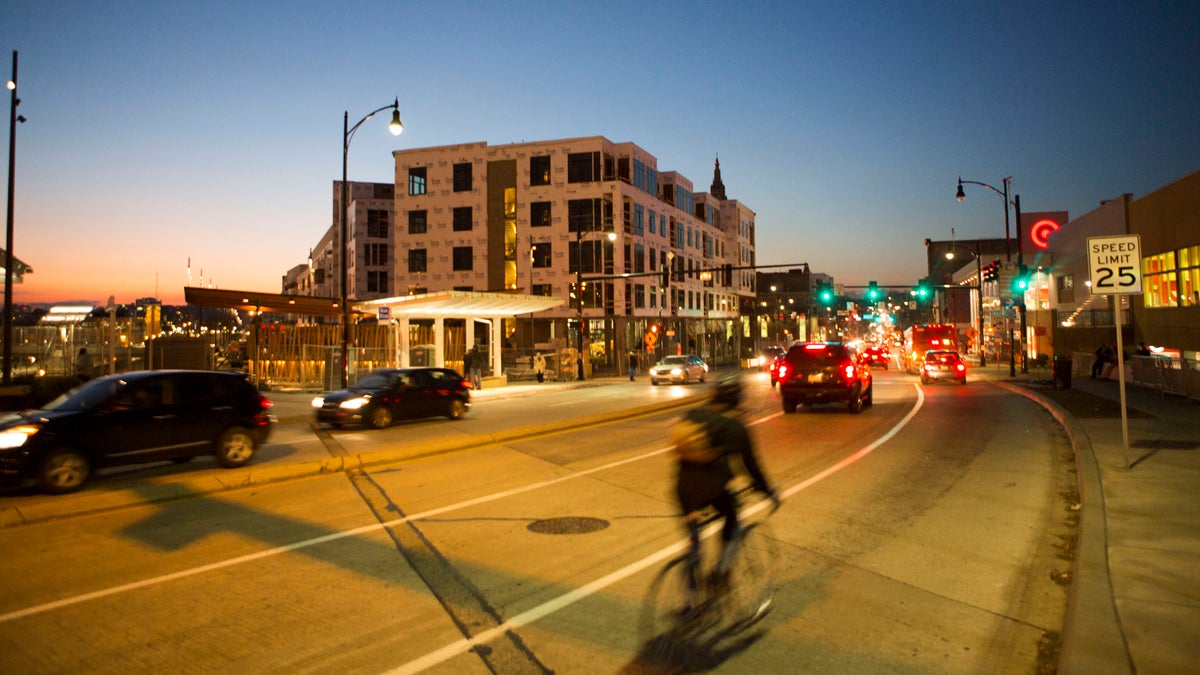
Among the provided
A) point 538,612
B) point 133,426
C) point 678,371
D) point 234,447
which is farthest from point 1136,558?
point 678,371

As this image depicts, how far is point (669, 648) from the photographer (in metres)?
4.70

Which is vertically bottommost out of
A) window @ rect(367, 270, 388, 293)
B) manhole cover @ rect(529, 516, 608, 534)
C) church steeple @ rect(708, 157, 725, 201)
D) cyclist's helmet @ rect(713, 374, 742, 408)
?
manhole cover @ rect(529, 516, 608, 534)

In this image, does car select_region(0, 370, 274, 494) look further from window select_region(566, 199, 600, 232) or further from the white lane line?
window select_region(566, 199, 600, 232)

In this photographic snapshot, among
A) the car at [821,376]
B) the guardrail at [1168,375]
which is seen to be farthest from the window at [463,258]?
the guardrail at [1168,375]

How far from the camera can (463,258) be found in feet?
189

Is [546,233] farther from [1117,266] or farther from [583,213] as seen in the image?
[1117,266]

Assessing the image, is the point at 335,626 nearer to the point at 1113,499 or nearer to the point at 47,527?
the point at 47,527

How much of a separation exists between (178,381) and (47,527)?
3461mm

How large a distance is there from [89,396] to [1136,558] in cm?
1285

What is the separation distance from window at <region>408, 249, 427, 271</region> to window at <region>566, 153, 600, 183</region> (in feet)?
43.4

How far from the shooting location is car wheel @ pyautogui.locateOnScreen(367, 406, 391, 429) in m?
17.9

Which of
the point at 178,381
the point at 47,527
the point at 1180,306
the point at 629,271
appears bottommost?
the point at 47,527

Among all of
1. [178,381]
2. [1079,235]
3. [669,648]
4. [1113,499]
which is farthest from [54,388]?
[1079,235]

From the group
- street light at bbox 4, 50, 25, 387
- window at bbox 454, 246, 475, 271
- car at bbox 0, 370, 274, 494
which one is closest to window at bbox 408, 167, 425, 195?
window at bbox 454, 246, 475, 271
